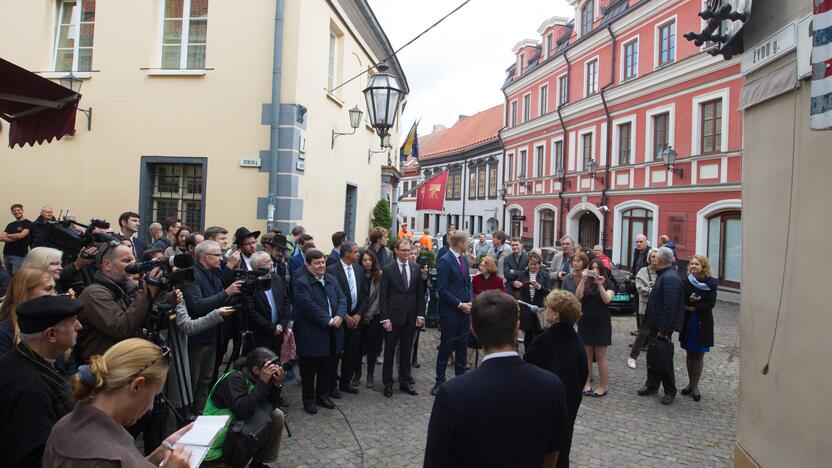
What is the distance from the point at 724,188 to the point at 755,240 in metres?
14.9

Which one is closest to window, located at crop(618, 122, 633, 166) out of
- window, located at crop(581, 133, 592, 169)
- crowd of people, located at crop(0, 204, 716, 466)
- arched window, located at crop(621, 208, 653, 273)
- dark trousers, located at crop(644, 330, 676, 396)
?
window, located at crop(581, 133, 592, 169)

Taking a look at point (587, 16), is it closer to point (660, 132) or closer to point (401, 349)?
point (660, 132)

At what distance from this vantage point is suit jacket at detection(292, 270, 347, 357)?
5.39 m

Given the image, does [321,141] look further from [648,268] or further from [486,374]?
[486,374]

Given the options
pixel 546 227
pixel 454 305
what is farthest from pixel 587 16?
pixel 454 305

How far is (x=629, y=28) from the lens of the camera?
21609 mm

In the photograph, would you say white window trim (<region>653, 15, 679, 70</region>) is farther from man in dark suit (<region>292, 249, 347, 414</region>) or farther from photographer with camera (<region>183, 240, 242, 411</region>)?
photographer with camera (<region>183, 240, 242, 411</region>)

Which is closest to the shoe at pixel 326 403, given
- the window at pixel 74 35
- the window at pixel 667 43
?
the window at pixel 74 35

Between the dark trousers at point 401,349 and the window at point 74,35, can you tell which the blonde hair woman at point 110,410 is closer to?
the dark trousers at point 401,349

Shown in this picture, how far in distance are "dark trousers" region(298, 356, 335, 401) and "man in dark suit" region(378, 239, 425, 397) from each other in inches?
28.9

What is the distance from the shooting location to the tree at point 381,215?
17.0 metres

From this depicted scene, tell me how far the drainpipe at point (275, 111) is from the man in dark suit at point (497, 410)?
25.3 ft

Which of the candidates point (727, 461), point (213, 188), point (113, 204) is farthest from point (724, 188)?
point (113, 204)

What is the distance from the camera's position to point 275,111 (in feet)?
30.6
